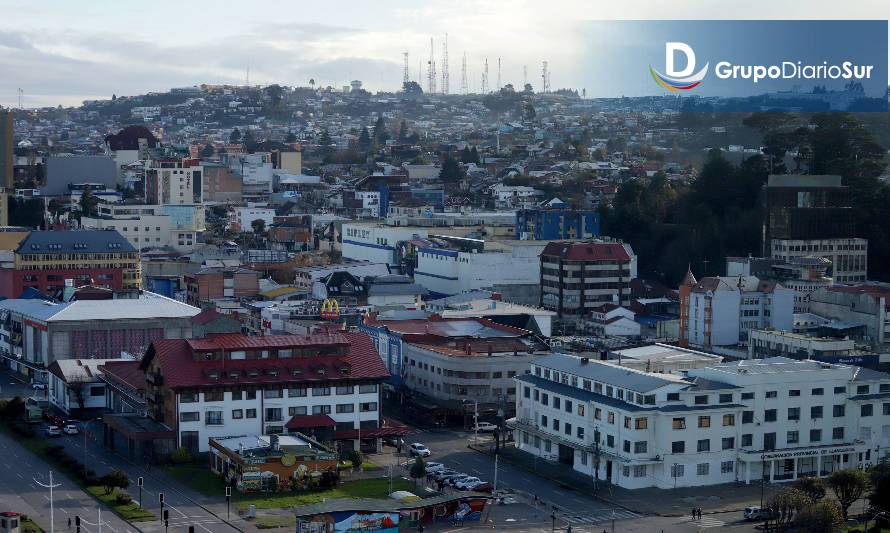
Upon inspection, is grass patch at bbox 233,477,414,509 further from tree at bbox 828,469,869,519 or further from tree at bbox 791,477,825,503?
tree at bbox 828,469,869,519

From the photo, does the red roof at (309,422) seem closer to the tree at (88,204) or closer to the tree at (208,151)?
the tree at (88,204)

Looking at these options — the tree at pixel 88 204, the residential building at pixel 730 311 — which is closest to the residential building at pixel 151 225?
the tree at pixel 88 204

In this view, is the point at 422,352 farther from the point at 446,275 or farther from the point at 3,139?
the point at 3,139

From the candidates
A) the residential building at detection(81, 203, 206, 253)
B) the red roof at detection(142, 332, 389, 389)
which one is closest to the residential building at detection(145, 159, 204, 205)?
the residential building at detection(81, 203, 206, 253)

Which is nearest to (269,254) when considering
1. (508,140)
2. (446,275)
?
(446,275)

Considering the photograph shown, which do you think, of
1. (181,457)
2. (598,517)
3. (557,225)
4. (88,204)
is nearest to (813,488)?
(598,517)

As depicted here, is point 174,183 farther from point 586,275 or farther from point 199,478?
point 199,478
